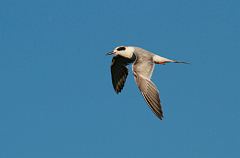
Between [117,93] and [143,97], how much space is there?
490cm

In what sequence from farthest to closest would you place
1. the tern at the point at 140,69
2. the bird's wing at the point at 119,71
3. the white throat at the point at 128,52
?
the bird's wing at the point at 119,71 → the white throat at the point at 128,52 → the tern at the point at 140,69

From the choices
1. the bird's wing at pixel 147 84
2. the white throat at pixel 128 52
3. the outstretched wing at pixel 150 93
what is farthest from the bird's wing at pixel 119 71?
the outstretched wing at pixel 150 93

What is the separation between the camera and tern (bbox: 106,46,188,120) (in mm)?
25484

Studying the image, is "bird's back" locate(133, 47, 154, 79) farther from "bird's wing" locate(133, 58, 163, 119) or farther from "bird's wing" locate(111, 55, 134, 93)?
"bird's wing" locate(111, 55, 134, 93)

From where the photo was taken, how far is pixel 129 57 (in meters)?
29.2

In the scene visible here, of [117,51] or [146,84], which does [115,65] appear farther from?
[146,84]

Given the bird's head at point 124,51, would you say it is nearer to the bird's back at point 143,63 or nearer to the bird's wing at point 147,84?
the bird's back at point 143,63

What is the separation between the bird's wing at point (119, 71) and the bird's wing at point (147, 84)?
2549 millimetres

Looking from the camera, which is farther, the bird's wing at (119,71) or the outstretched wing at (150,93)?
the bird's wing at (119,71)

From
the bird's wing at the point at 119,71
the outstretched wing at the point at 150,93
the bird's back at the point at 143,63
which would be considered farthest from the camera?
the bird's wing at the point at 119,71

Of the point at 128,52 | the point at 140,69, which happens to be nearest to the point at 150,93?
the point at 140,69

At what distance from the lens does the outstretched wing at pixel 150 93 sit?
25078mm

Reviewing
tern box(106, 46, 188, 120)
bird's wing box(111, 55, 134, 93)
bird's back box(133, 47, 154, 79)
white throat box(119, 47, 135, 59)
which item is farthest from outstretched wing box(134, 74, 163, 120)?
bird's wing box(111, 55, 134, 93)

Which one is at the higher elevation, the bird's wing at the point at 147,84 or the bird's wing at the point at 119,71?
the bird's wing at the point at 119,71
